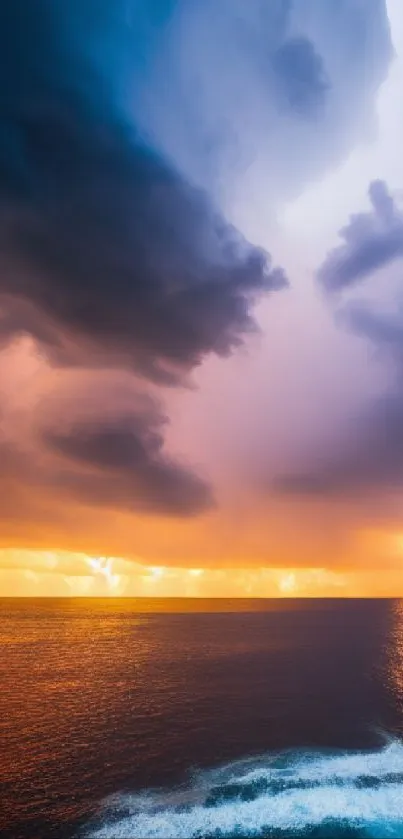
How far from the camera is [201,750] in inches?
2405

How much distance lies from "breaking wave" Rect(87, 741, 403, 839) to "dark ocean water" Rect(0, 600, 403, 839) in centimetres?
18

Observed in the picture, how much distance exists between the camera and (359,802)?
4800 cm

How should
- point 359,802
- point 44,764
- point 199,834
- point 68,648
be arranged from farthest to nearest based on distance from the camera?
1. point 68,648
2. point 44,764
3. point 359,802
4. point 199,834

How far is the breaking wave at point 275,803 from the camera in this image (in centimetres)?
4256

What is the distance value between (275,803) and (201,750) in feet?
53.2

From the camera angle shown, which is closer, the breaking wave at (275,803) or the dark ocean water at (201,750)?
the breaking wave at (275,803)

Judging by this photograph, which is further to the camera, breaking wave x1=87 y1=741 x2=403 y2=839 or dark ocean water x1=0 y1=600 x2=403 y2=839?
dark ocean water x1=0 y1=600 x2=403 y2=839

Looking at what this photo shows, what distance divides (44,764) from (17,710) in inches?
1203

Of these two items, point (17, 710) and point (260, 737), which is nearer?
point (260, 737)

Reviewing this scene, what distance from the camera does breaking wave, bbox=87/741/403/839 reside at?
4256 centimetres

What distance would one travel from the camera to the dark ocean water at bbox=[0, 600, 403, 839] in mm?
44688

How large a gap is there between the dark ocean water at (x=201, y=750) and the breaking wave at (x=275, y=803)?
18 cm

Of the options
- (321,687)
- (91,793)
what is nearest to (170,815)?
(91,793)

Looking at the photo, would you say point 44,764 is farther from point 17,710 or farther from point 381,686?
point 381,686
